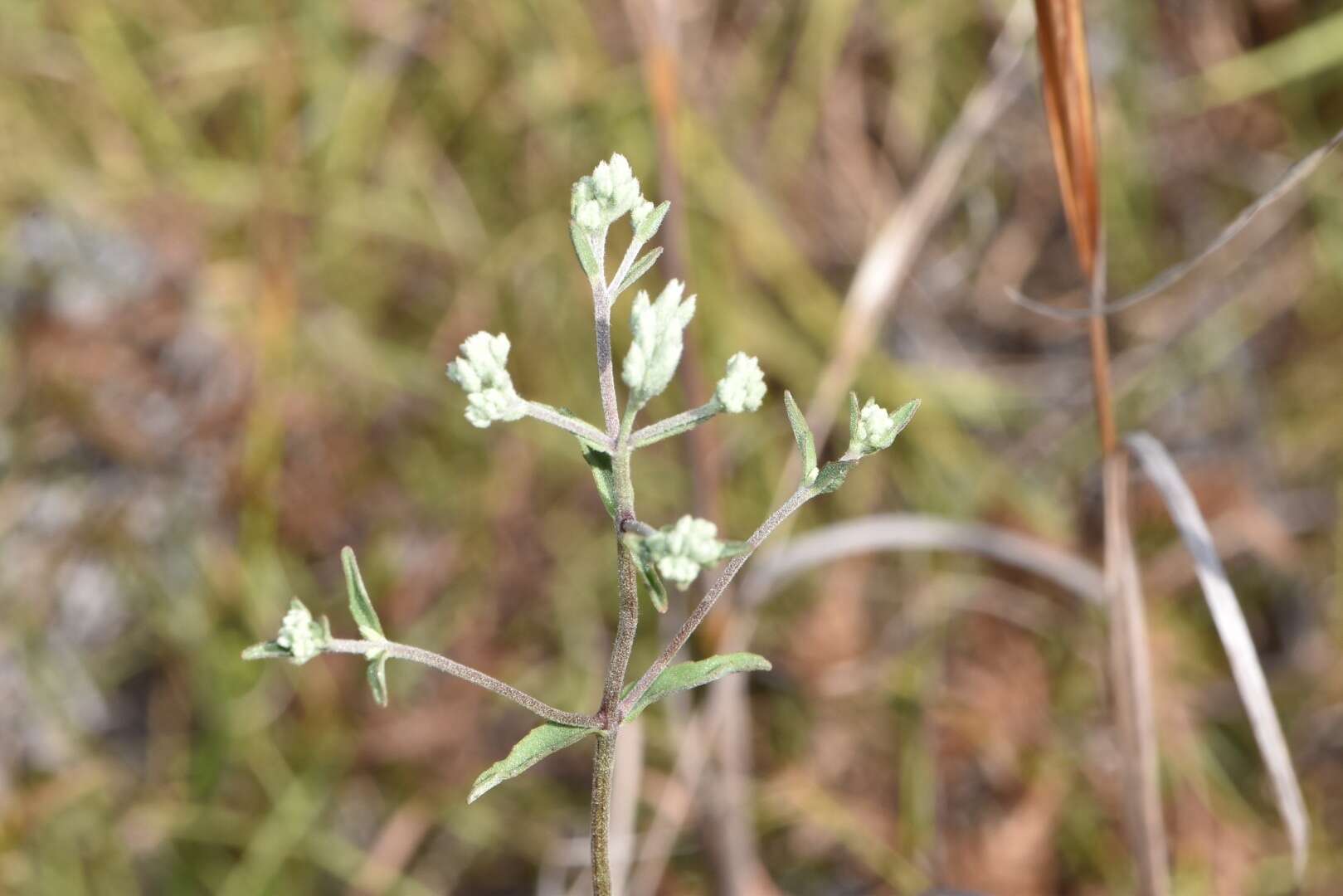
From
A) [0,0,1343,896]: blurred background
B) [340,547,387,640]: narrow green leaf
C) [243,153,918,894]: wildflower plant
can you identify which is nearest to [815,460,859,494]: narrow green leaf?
[243,153,918,894]: wildflower plant

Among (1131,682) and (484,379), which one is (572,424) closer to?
(484,379)

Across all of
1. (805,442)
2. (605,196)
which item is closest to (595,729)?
(805,442)

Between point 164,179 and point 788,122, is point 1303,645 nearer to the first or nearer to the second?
point 788,122

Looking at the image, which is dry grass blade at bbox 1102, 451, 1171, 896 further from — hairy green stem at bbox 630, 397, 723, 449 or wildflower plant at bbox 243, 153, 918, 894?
hairy green stem at bbox 630, 397, 723, 449

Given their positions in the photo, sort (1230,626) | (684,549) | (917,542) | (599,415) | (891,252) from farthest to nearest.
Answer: (599,415), (891,252), (917,542), (1230,626), (684,549)

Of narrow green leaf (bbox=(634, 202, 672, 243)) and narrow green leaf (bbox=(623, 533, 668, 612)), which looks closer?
narrow green leaf (bbox=(623, 533, 668, 612))

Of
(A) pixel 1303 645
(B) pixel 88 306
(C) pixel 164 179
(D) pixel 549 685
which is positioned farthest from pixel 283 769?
(A) pixel 1303 645
